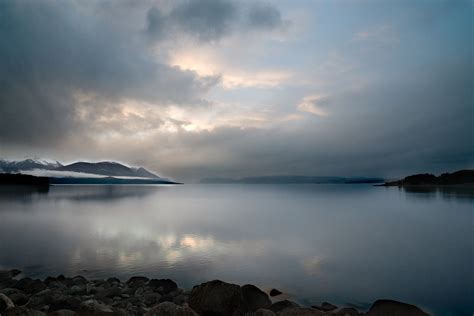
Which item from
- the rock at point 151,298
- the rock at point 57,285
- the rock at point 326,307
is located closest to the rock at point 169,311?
the rock at point 151,298

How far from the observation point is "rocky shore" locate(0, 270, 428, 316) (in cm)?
696

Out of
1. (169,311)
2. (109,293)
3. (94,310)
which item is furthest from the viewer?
(109,293)

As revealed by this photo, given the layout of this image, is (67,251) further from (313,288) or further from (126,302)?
(313,288)

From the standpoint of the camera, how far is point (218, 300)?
7.87 meters

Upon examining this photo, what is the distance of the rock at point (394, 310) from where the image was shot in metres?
7.70

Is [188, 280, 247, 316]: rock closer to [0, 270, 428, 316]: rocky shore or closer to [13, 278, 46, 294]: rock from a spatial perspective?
[0, 270, 428, 316]: rocky shore

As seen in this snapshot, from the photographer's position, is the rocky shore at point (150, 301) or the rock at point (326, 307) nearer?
the rocky shore at point (150, 301)

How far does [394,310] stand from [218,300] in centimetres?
488

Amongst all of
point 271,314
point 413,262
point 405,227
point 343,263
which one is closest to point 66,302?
point 271,314

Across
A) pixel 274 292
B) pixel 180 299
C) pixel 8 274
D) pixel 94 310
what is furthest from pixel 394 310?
pixel 8 274

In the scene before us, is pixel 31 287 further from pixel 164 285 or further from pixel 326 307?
pixel 326 307

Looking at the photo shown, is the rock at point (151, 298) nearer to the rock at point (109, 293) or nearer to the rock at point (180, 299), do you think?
the rock at point (180, 299)

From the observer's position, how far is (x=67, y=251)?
770 inches

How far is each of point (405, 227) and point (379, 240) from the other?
29.1 feet
